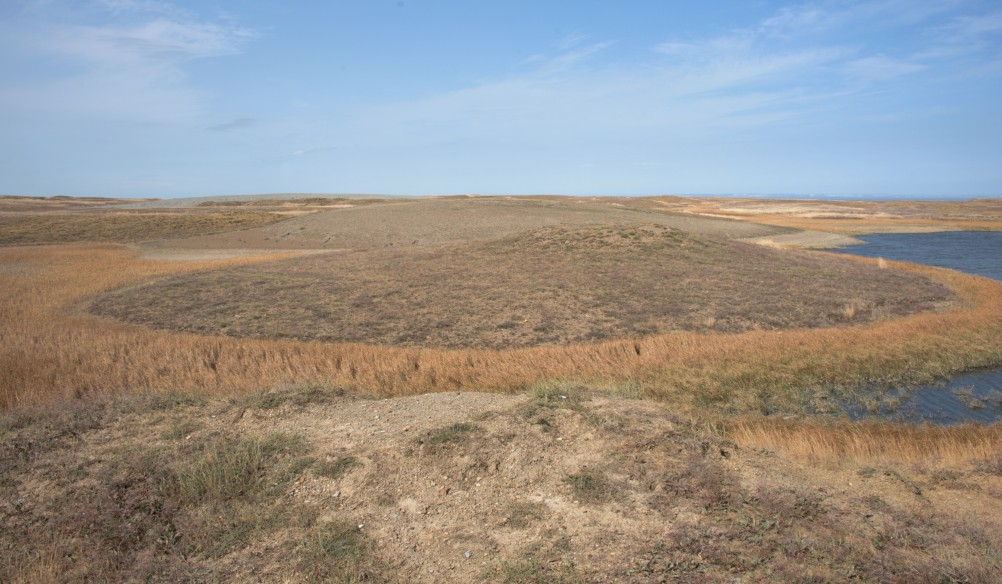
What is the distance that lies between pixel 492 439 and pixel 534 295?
1541 cm

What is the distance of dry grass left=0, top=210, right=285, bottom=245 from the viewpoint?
56844mm

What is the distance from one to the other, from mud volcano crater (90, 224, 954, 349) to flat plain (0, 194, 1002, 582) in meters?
0.22

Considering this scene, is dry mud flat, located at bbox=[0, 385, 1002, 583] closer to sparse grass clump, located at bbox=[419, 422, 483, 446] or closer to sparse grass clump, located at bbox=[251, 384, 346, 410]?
sparse grass clump, located at bbox=[419, 422, 483, 446]

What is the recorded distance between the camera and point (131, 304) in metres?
24.3

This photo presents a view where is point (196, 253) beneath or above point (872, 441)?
above

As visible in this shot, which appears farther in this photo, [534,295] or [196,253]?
[196,253]

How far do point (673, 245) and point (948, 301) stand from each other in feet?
47.5

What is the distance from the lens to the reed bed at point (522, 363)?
13.5 metres

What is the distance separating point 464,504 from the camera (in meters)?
7.86

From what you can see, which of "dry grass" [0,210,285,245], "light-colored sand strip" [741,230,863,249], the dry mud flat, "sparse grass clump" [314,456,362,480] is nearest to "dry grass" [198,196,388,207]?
"dry grass" [0,210,285,245]

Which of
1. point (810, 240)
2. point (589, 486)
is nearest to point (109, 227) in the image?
point (589, 486)

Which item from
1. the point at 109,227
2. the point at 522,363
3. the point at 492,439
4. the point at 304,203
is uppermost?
the point at 304,203

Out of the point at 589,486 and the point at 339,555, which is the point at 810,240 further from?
the point at 339,555

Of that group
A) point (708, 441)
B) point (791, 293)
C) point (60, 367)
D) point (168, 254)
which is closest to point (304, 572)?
point (708, 441)
